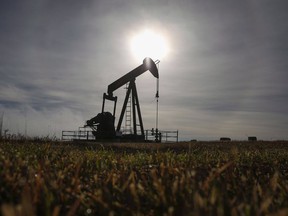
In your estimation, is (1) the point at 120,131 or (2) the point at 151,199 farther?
(1) the point at 120,131

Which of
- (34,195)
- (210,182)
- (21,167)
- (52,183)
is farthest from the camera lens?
(21,167)

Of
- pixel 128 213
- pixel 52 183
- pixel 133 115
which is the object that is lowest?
pixel 128 213

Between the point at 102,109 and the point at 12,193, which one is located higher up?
the point at 102,109

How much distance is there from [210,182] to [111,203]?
0.84m

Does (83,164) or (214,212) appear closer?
(214,212)

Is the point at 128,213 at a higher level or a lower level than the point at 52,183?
lower

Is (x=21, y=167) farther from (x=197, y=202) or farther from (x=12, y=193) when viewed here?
(x=197, y=202)

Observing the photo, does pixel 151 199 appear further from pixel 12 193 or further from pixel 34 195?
pixel 12 193

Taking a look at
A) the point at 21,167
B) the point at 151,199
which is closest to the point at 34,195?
the point at 151,199

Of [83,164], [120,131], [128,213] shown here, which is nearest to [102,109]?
[120,131]

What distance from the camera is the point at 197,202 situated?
1560 mm

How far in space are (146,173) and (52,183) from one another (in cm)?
160

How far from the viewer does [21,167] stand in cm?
304

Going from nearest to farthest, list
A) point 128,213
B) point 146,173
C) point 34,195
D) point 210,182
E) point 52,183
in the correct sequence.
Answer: point 128,213 → point 34,195 → point 52,183 → point 210,182 → point 146,173
